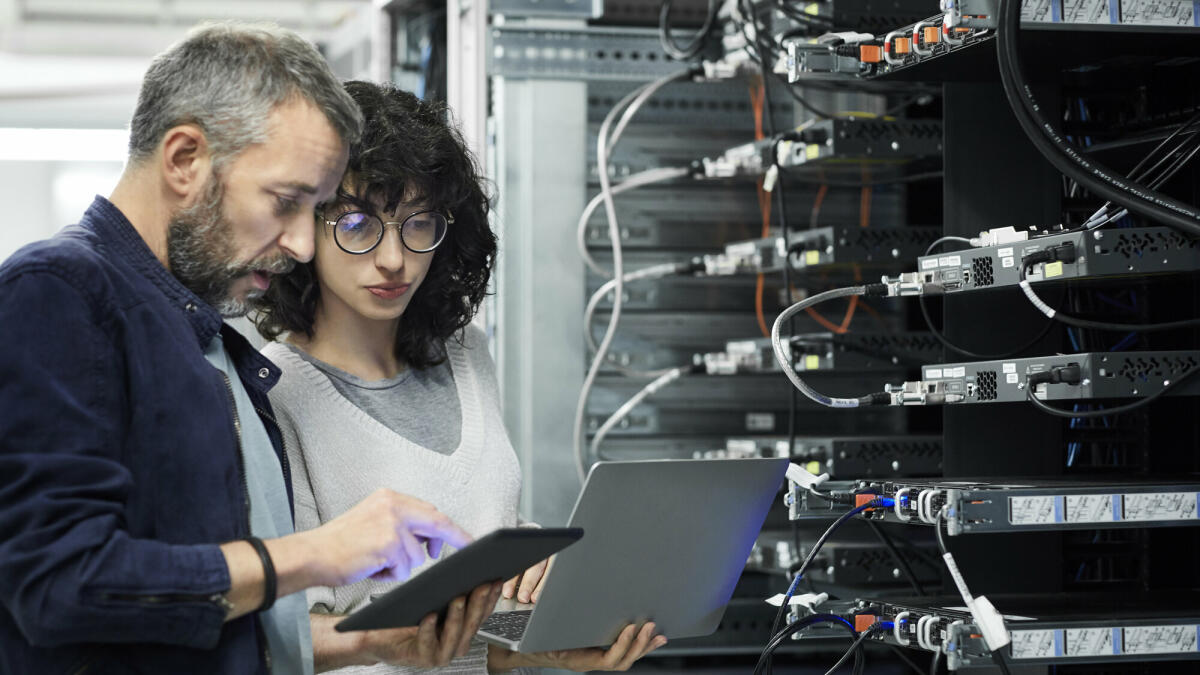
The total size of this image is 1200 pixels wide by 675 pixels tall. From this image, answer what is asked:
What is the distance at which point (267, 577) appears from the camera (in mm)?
1180

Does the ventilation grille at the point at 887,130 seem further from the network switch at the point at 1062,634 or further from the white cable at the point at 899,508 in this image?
the network switch at the point at 1062,634

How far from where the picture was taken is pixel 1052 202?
6.54 ft

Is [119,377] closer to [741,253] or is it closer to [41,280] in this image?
[41,280]

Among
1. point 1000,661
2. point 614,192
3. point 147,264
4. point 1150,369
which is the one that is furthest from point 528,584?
point 614,192

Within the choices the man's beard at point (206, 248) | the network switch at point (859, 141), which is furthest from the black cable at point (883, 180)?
the man's beard at point (206, 248)

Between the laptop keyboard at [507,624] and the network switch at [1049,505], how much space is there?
486mm

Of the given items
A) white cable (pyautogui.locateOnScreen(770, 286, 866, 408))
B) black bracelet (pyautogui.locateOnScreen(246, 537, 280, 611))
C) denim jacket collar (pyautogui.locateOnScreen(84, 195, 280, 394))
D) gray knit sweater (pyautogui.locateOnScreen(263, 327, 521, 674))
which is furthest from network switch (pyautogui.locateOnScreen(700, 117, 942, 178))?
black bracelet (pyautogui.locateOnScreen(246, 537, 280, 611))

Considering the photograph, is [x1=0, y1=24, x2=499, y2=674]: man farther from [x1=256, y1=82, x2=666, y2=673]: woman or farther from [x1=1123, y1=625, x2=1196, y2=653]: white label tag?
[x1=1123, y1=625, x2=1196, y2=653]: white label tag

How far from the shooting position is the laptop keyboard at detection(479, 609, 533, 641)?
1.52 meters

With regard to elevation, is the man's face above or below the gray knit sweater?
above

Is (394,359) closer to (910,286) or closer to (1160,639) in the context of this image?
(910,286)

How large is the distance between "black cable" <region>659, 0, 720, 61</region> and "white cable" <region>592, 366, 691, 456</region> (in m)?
0.64

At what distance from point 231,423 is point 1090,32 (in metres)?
1.09

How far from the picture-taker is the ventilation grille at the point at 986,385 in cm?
173
